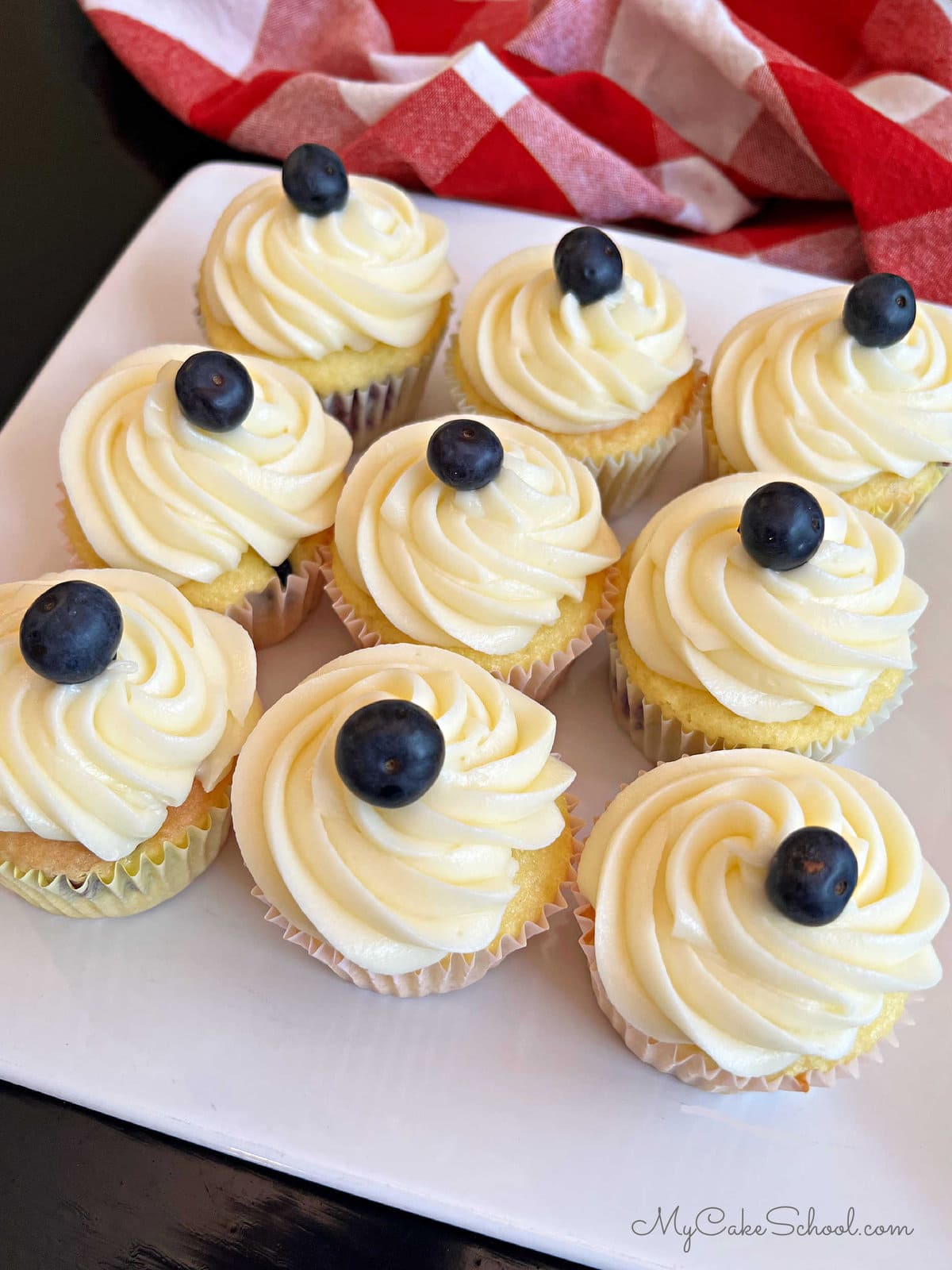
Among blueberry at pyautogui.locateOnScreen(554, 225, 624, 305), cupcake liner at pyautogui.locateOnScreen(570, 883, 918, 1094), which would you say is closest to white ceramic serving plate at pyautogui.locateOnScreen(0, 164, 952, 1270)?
cupcake liner at pyautogui.locateOnScreen(570, 883, 918, 1094)

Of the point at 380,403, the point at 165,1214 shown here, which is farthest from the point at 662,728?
the point at 165,1214

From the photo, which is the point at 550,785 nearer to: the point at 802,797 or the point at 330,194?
the point at 802,797

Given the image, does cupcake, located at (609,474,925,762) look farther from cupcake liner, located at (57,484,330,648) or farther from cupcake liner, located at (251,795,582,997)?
cupcake liner, located at (57,484,330,648)

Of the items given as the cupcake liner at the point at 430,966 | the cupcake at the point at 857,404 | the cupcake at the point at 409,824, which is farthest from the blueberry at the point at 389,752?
the cupcake at the point at 857,404

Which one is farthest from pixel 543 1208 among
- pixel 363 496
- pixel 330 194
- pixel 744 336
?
pixel 330 194

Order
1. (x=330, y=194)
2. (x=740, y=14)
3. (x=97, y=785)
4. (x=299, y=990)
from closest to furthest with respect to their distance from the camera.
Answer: (x=97, y=785), (x=299, y=990), (x=330, y=194), (x=740, y=14)
